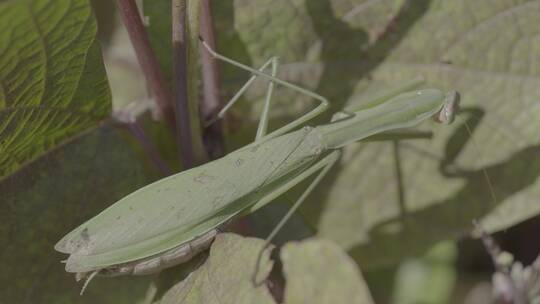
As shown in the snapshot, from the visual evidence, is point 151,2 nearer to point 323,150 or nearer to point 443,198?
point 323,150

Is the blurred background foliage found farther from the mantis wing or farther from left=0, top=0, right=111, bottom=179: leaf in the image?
the mantis wing

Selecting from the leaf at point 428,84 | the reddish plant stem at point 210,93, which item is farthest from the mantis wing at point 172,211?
the leaf at point 428,84

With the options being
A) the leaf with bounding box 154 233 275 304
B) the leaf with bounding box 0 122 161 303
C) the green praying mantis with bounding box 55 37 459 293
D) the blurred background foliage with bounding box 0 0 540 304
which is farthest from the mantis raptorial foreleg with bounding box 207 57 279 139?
the leaf with bounding box 154 233 275 304

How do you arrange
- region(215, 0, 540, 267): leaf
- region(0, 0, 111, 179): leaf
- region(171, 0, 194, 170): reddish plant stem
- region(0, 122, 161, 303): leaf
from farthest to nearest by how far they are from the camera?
region(215, 0, 540, 267): leaf, region(0, 122, 161, 303): leaf, region(171, 0, 194, 170): reddish plant stem, region(0, 0, 111, 179): leaf

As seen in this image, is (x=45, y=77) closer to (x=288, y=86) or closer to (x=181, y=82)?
(x=181, y=82)

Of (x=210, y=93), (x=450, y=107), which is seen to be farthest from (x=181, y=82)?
(x=450, y=107)

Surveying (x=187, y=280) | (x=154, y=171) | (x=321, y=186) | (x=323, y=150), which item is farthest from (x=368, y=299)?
(x=321, y=186)
